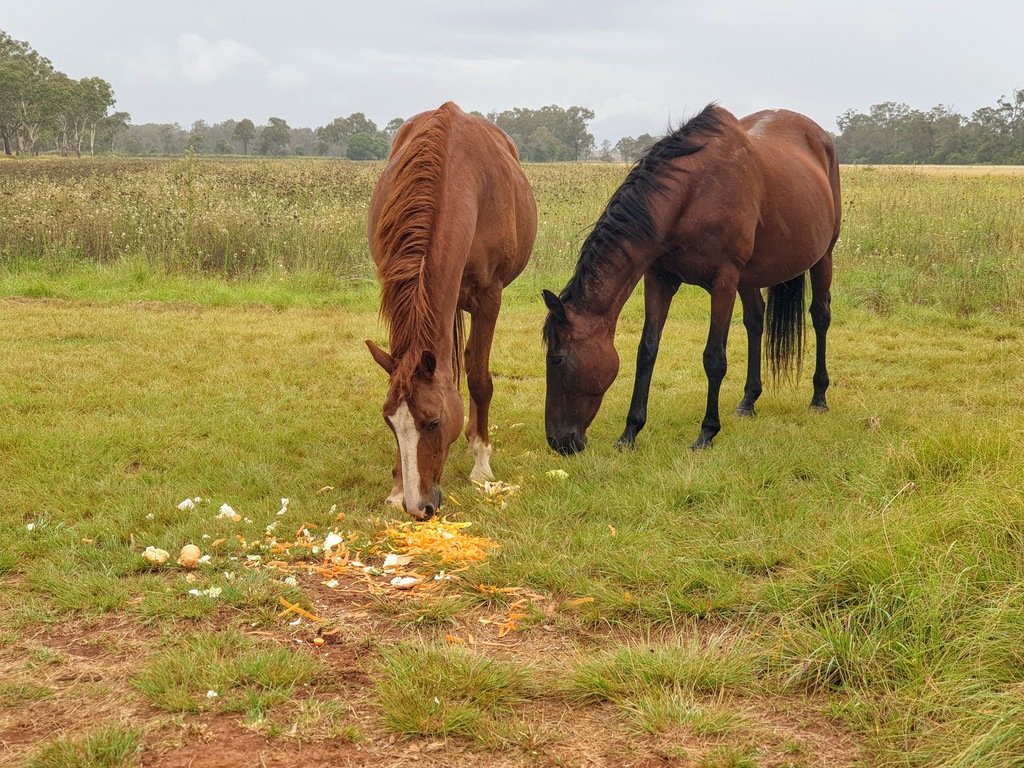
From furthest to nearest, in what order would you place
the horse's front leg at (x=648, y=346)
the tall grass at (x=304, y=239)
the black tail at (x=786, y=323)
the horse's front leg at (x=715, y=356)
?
the tall grass at (x=304, y=239), the black tail at (x=786, y=323), the horse's front leg at (x=648, y=346), the horse's front leg at (x=715, y=356)

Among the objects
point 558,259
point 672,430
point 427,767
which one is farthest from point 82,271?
point 427,767

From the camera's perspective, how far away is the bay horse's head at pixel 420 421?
3.92m

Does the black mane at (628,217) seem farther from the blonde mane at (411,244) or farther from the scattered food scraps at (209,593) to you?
the scattered food scraps at (209,593)

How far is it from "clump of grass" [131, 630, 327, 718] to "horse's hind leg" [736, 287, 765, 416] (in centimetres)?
445

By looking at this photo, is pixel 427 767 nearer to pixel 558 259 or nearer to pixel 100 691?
pixel 100 691

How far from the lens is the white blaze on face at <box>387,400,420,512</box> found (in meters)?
3.94

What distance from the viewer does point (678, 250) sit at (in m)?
5.46

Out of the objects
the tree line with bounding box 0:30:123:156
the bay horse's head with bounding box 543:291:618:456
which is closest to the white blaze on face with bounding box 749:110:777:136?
the bay horse's head with bounding box 543:291:618:456

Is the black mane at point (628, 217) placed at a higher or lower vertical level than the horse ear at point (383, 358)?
higher

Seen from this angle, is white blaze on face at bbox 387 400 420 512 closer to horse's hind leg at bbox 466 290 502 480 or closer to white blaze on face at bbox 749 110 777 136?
horse's hind leg at bbox 466 290 502 480

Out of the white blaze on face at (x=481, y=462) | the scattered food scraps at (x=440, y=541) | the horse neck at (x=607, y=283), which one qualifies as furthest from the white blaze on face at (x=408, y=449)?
the horse neck at (x=607, y=283)

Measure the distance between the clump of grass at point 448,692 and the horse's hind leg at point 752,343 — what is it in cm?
417

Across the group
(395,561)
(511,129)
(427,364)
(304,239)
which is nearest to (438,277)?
(427,364)

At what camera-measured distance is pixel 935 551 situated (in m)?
3.17
